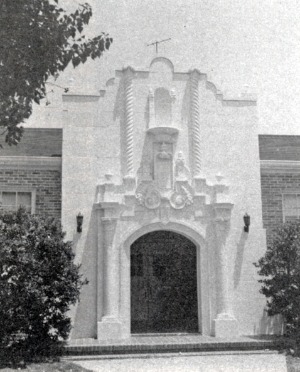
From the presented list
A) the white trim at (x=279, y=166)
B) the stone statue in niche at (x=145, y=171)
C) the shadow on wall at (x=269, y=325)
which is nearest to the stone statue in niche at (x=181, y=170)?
the stone statue in niche at (x=145, y=171)

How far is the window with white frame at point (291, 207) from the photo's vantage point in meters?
15.5

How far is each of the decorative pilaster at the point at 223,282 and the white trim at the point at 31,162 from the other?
4.33 meters

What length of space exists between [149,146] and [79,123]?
1915mm

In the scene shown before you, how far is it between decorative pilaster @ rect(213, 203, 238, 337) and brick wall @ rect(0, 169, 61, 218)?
415 cm

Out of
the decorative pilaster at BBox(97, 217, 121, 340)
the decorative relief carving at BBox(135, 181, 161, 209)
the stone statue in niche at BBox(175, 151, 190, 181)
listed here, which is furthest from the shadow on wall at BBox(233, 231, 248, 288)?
the decorative pilaster at BBox(97, 217, 121, 340)

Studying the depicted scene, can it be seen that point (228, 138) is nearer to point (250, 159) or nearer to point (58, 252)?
point (250, 159)

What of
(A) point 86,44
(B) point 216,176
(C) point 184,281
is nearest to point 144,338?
(C) point 184,281

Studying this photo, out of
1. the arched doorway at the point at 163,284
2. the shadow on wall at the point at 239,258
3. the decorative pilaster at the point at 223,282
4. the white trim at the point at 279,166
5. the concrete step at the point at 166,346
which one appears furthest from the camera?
the white trim at the point at 279,166

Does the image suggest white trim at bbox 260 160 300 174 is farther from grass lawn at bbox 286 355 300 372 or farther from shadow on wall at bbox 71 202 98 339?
grass lawn at bbox 286 355 300 372

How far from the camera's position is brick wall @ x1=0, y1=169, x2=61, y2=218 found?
14727 mm

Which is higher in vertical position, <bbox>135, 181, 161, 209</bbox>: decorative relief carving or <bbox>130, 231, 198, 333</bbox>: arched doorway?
A: <bbox>135, 181, 161, 209</bbox>: decorative relief carving

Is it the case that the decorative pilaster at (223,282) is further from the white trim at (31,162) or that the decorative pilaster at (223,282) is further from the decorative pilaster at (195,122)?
the white trim at (31,162)

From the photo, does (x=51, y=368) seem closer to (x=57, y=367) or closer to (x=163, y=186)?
(x=57, y=367)

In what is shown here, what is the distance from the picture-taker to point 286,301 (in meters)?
13.6
